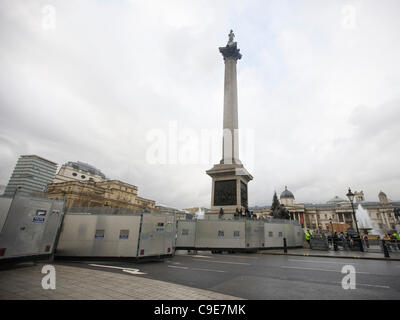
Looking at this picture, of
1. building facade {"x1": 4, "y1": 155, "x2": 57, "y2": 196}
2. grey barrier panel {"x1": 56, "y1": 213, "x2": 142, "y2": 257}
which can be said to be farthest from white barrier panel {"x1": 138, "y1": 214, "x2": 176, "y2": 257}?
building facade {"x1": 4, "y1": 155, "x2": 57, "y2": 196}

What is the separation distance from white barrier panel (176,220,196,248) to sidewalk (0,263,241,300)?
456 inches

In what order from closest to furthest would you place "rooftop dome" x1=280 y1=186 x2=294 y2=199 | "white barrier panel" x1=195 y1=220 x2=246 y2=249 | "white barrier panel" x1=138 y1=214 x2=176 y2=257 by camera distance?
"white barrier panel" x1=138 y1=214 x2=176 y2=257 → "white barrier panel" x1=195 y1=220 x2=246 y2=249 → "rooftop dome" x1=280 y1=186 x2=294 y2=199

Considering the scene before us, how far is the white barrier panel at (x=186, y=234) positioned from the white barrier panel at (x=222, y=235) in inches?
21.6

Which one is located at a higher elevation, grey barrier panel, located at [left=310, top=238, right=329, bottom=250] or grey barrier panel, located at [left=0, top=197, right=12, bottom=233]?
grey barrier panel, located at [left=0, top=197, right=12, bottom=233]

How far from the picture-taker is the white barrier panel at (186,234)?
1845 centimetres

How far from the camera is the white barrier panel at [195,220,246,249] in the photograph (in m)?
18.3

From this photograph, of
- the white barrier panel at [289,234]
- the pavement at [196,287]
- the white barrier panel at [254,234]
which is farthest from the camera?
the white barrier panel at [289,234]

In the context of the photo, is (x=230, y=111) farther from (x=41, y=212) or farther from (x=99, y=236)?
(x=41, y=212)

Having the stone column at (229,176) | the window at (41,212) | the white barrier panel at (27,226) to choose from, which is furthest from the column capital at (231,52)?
the window at (41,212)

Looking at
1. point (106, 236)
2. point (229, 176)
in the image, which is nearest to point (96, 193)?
point (229, 176)

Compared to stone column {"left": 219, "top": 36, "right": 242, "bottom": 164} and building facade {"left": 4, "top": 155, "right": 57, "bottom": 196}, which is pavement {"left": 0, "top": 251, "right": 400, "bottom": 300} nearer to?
stone column {"left": 219, "top": 36, "right": 242, "bottom": 164}

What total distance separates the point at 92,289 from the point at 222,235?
14.0 meters

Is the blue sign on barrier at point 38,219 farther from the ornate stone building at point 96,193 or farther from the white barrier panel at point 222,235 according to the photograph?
the ornate stone building at point 96,193

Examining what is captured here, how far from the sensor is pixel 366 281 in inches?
309
